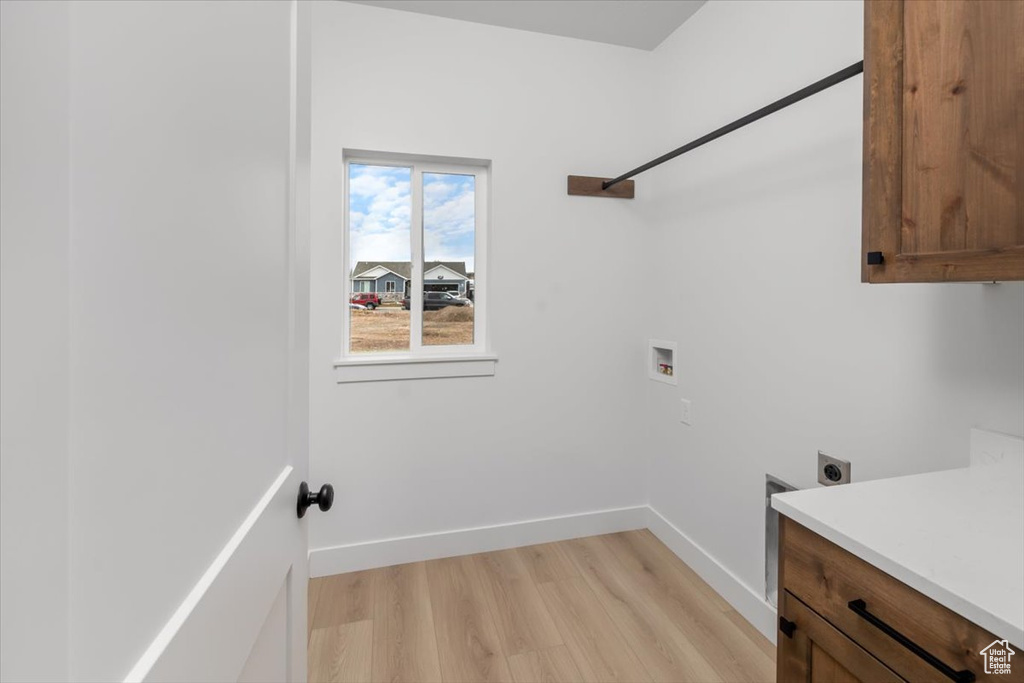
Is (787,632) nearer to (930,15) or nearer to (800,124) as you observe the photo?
(930,15)

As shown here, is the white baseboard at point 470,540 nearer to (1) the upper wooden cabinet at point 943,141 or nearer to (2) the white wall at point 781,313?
(2) the white wall at point 781,313

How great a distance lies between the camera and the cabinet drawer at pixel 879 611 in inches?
25.6

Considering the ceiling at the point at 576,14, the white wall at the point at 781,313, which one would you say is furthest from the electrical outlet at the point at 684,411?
the ceiling at the point at 576,14

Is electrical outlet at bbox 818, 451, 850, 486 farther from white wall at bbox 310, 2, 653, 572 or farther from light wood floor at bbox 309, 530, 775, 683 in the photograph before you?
white wall at bbox 310, 2, 653, 572

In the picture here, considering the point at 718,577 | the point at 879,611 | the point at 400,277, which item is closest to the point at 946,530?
the point at 879,611

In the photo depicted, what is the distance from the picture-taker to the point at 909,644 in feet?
2.34

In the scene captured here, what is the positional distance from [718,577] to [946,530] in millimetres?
1382

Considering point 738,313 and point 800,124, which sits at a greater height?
point 800,124

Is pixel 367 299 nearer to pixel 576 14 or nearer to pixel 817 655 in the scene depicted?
pixel 576 14

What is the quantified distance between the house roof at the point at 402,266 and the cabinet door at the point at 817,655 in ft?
6.19

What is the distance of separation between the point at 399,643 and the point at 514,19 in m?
2.68

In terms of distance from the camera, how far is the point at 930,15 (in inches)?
34.6

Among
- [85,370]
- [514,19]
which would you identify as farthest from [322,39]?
[85,370]

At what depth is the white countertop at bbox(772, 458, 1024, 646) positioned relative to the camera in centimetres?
64
